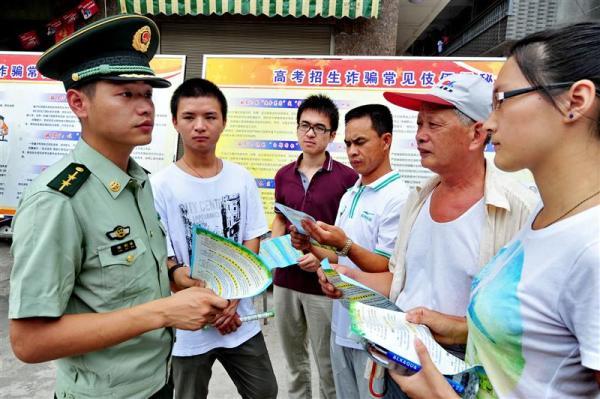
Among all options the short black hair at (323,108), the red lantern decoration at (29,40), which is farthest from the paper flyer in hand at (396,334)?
the red lantern decoration at (29,40)

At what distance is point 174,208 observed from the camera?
1808 mm

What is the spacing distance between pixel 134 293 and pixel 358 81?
10.2 ft

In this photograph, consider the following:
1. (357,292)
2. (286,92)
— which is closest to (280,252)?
(357,292)

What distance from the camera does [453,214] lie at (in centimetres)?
134

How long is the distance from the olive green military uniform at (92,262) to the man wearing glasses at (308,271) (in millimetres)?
1121

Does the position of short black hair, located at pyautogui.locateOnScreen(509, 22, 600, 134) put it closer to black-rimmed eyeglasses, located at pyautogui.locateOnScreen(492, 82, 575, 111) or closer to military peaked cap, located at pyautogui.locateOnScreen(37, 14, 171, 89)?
black-rimmed eyeglasses, located at pyautogui.locateOnScreen(492, 82, 575, 111)

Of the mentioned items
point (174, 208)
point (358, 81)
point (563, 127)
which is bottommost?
point (174, 208)

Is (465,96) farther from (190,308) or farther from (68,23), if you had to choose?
(68,23)

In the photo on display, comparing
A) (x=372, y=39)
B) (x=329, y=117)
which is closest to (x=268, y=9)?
(x=372, y=39)

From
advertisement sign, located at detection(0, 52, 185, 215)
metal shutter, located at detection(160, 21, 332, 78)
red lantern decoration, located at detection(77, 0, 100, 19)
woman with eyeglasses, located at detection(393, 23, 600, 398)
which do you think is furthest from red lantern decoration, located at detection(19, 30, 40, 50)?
woman with eyeglasses, located at detection(393, 23, 600, 398)

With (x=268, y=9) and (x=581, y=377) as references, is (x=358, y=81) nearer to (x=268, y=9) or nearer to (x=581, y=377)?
(x=268, y=9)

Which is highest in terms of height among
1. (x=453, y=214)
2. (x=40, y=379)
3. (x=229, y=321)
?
(x=453, y=214)

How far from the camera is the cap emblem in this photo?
1286 mm

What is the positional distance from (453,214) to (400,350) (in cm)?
62
